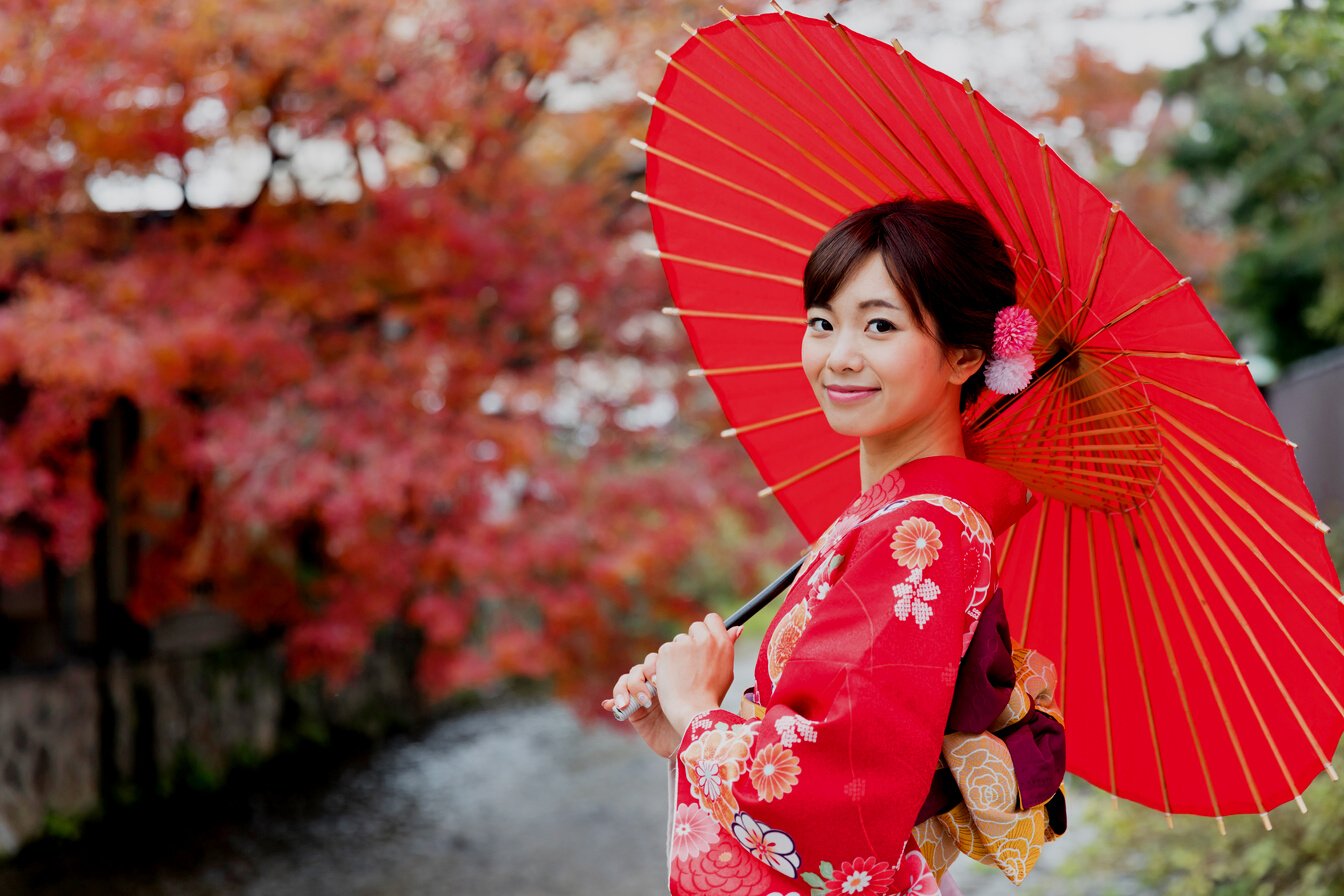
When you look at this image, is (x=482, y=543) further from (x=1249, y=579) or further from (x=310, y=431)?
(x=1249, y=579)

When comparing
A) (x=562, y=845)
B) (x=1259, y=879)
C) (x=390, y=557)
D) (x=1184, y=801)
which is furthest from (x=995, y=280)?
(x=562, y=845)

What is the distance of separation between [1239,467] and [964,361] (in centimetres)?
40

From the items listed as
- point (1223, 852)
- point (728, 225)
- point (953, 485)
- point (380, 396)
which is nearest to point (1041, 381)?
point (953, 485)

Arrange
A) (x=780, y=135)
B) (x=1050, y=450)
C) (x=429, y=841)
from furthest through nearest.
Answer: (x=429, y=841) < (x=780, y=135) < (x=1050, y=450)

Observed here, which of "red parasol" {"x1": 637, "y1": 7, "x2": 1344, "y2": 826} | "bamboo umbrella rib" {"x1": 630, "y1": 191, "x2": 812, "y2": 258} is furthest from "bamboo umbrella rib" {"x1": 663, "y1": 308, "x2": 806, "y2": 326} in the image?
"bamboo umbrella rib" {"x1": 630, "y1": 191, "x2": 812, "y2": 258}

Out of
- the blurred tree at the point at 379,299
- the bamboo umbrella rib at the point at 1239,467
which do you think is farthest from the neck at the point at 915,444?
the blurred tree at the point at 379,299

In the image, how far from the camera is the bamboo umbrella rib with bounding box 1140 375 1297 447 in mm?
1617

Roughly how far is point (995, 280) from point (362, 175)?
5.05m

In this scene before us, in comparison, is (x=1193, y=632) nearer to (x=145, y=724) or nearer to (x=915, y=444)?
(x=915, y=444)

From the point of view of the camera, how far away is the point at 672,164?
2.17 meters

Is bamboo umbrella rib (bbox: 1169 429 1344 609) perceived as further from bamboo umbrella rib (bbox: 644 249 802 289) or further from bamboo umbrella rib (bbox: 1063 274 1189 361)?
bamboo umbrella rib (bbox: 644 249 802 289)

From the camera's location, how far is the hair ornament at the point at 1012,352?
5.22 ft

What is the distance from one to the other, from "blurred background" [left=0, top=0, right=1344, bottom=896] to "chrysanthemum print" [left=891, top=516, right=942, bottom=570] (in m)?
2.81

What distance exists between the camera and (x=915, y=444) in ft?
5.46
